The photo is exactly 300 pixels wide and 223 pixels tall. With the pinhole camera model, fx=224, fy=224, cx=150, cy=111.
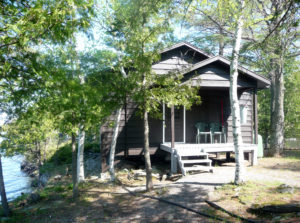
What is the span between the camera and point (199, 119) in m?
11.6

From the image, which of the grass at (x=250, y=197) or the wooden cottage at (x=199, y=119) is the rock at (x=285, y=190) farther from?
the wooden cottage at (x=199, y=119)

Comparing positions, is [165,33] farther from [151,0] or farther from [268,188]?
[268,188]

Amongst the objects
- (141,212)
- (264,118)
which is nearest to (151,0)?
(141,212)

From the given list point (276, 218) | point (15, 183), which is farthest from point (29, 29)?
point (15, 183)

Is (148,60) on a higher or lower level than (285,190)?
higher

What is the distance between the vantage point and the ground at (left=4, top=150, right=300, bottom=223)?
4863 millimetres

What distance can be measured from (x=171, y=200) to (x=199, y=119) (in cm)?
Answer: 644

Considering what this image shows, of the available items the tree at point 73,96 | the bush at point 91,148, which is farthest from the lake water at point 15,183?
the tree at point 73,96

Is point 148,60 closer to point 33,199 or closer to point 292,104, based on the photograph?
point 33,199

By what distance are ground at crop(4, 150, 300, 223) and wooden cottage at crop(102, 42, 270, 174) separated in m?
1.75

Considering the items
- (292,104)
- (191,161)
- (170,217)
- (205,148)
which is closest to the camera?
(170,217)

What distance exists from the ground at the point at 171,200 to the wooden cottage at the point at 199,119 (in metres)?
1.75

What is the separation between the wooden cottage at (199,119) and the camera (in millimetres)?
9336

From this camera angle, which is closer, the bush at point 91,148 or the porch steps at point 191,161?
the porch steps at point 191,161
